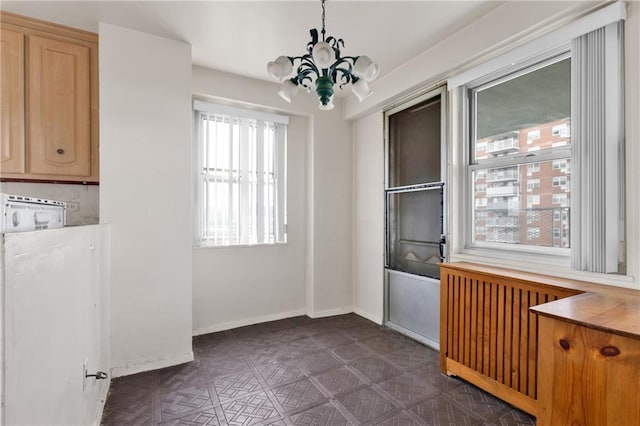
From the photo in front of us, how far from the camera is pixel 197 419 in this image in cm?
205

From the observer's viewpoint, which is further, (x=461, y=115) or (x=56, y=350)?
(x=461, y=115)

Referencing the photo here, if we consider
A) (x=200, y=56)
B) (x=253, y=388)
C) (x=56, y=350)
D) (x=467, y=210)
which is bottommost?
(x=253, y=388)

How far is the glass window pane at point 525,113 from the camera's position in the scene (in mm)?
2258

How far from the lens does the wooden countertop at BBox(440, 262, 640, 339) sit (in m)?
1.20

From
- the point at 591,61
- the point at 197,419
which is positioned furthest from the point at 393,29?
the point at 197,419

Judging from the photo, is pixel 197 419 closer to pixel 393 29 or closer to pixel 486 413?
pixel 486 413

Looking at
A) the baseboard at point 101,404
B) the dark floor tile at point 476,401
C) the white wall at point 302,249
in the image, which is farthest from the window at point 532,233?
the baseboard at point 101,404

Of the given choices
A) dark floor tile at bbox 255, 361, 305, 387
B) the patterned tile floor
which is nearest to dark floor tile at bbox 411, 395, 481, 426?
the patterned tile floor

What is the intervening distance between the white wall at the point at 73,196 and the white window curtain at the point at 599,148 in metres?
3.86

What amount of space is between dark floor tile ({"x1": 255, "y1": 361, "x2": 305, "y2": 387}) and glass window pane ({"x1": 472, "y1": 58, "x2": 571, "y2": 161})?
2576 mm

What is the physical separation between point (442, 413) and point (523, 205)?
171 cm

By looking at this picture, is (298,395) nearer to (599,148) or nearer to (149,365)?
(149,365)

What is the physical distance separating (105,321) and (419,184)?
126 inches

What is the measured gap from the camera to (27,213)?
1250mm
